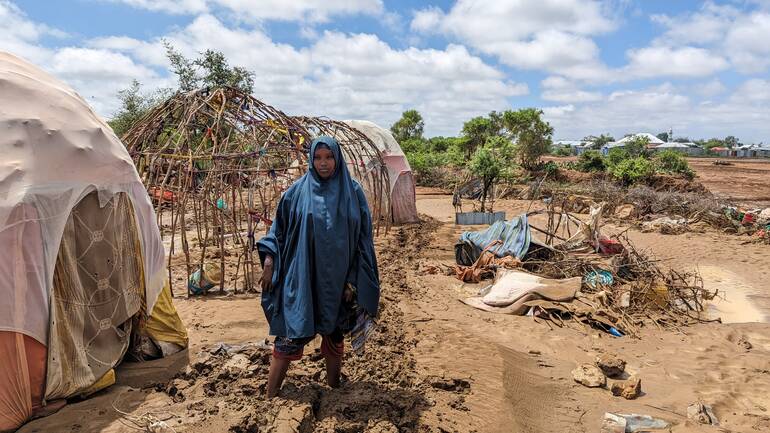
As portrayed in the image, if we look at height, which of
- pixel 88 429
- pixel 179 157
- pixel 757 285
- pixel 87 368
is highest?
pixel 179 157

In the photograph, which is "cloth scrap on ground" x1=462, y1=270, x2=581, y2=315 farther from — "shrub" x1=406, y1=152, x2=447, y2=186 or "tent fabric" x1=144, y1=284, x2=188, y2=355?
"shrub" x1=406, y1=152, x2=447, y2=186

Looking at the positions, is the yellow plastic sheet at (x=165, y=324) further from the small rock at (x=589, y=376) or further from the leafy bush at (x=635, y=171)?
the leafy bush at (x=635, y=171)

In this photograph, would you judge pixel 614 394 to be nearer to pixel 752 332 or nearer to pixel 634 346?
pixel 634 346

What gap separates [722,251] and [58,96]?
36.5 ft

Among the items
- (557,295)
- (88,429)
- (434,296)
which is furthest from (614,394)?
(88,429)

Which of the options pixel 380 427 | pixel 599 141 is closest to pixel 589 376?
pixel 380 427

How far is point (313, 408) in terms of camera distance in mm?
2951

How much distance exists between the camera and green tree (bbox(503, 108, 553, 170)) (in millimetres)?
23344

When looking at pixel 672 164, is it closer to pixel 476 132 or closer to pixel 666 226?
pixel 476 132

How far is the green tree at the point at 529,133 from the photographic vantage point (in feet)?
76.6

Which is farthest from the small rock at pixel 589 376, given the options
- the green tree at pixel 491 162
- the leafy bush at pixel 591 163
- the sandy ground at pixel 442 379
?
the leafy bush at pixel 591 163

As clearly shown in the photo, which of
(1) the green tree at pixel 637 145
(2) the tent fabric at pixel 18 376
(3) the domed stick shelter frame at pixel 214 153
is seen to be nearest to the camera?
(2) the tent fabric at pixel 18 376

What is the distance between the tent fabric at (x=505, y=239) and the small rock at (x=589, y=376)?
2.99 m

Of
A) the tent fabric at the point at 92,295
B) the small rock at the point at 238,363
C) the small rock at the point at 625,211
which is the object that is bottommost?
the small rock at the point at 238,363
